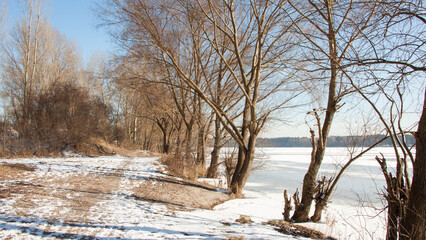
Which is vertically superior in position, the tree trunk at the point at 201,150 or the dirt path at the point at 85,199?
the tree trunk at the point at 201,150

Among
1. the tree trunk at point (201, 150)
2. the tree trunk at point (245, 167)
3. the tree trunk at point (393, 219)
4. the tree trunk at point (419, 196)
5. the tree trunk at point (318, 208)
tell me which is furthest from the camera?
the tree trunk at point (201, 150)

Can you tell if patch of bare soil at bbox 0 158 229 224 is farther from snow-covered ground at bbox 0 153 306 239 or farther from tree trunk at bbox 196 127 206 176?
tree trunk at bbox 196 127 206 176

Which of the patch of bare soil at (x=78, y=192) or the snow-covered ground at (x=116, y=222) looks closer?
the snow-covered ground at (x=116, y=222)

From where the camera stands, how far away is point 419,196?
3703 millimetres

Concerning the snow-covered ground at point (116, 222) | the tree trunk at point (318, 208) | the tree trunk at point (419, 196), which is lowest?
the tree trunk at point (318, 208)

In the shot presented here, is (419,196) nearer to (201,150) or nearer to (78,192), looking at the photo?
(78,192)

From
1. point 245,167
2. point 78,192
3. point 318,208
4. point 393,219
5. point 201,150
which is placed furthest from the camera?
point 201,150

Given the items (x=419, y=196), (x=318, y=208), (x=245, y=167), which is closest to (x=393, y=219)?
(x=419, y=196)

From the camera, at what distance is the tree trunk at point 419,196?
3.67m

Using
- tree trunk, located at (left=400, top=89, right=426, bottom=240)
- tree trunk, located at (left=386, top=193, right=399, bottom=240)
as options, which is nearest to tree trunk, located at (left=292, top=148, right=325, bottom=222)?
tree trunk, located at (left=386, top=193, right=399, bottom=240)

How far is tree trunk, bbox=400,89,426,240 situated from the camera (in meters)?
3.67

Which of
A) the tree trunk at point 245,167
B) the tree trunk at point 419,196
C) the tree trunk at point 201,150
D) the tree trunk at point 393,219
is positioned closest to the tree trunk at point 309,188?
the tree trunk at point 393,219

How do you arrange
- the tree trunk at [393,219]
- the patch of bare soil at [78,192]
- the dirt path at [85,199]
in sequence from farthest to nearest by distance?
the patch of bare soil at [78,192], the tree trunk at [393,219], the dirt path at [85,199]

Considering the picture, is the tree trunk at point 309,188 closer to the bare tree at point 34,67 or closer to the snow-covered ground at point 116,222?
A: the snow-covered ground at point 116,222
